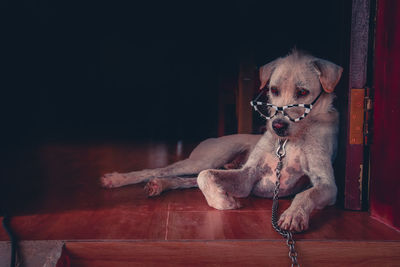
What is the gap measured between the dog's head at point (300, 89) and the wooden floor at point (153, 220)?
1.63 ft

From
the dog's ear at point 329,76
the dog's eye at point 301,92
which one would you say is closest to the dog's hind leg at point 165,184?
the dog's eye at point 301,92

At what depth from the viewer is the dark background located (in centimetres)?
198

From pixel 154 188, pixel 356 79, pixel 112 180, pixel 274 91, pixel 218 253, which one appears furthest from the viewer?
pixel 112 180

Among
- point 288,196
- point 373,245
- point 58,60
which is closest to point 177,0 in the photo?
point 288,196

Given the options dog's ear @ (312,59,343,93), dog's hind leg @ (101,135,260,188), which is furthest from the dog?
dog's hind leg @ (101,135,260,188)

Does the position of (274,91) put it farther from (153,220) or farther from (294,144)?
(153,220)

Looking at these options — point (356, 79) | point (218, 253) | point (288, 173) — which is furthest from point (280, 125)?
point (218, 253)

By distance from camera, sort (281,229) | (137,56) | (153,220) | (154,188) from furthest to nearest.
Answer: (137,56), (154,188), (153,220), (281,229)

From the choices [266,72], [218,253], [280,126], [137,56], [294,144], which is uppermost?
[137,56]

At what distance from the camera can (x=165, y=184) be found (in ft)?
6.90

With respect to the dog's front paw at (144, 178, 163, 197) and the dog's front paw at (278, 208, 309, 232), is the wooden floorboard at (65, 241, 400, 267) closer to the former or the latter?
the dog's front paw at (278, 208, 309, 232)

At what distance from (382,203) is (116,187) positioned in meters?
1.72

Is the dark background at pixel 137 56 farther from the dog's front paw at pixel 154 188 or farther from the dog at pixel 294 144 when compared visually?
the dog's front paw at pixel 154 188

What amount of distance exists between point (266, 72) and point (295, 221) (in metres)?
0.95
